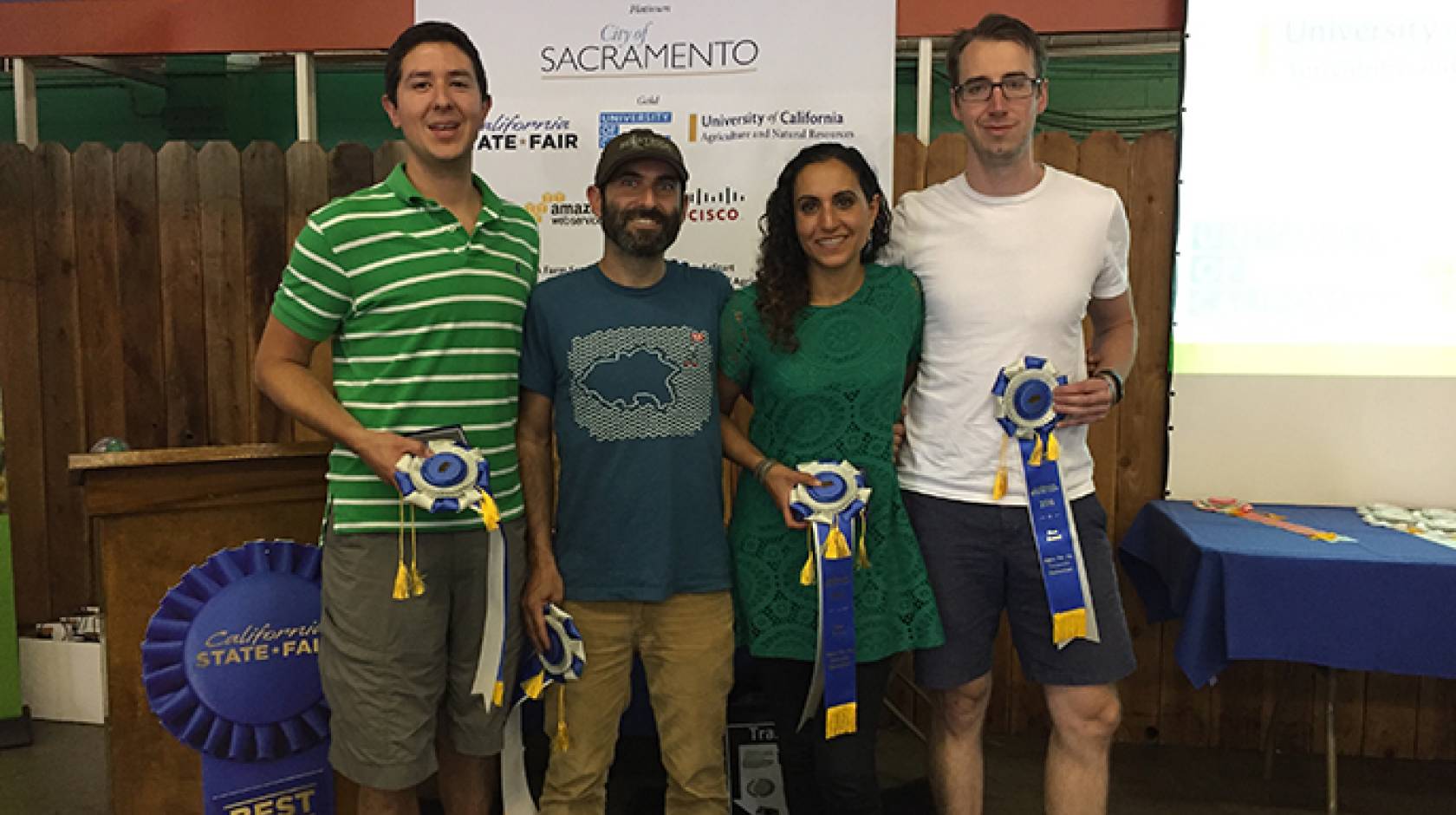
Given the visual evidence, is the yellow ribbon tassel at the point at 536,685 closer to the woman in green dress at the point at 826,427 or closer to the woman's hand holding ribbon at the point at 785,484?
the woman in green dress at the point at 826,427

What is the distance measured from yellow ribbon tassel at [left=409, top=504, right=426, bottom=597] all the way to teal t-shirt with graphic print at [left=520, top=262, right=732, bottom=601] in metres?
0.26

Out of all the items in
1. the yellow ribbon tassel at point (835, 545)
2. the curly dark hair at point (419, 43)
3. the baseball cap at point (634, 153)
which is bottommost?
the yellow ribbon tassel at point (835, 545)

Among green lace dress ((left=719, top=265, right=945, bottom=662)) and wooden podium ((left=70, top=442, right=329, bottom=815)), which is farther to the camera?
wooden podium ((left=70, top=442, right=329, bottom=815))

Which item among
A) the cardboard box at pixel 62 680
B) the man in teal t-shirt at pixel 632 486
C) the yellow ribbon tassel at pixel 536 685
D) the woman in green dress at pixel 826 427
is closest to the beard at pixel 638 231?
the man in teal t-shirt at pixel 632 486

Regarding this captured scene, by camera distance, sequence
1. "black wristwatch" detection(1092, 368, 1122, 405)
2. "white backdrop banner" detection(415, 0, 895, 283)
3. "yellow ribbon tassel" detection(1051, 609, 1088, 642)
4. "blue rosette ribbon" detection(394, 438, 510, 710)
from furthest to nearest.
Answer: "white backdrop banner" detection(415, 0, 895, 283), "black wristwatch" detection(1092, 368, 1122, 405), "yellow ribbon tassel" detection(1051, 609, 1088, 642), "blue rosette ribbon" detection(394, 438, 510, 710)

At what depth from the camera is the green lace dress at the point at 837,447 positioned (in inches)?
69.2

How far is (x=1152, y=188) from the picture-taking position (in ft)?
9.55

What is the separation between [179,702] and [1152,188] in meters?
2.84

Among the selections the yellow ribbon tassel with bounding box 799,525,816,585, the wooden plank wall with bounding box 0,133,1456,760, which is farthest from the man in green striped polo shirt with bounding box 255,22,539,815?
the wooden plank wall with bounding box 0,133,1456,760

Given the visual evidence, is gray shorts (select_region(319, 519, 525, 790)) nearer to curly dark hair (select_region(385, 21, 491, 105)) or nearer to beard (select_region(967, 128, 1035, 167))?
curly dark hair (select_region(385, 21, 491, 105))

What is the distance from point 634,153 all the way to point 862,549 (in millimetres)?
826

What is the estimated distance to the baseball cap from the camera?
5.81ft

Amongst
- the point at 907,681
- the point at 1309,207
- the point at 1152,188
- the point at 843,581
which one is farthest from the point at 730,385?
the point at 1309,207

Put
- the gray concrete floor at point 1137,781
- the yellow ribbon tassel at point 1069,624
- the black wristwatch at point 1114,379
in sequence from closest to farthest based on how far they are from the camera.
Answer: the yellow ribbon tassel at point 1069,624 → the black wristwatch at point 1114,379 → the gray concrete floor at point 1137,781
